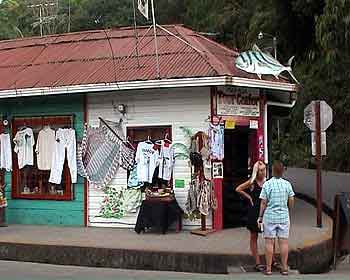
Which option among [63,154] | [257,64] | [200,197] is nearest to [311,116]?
[257,64]

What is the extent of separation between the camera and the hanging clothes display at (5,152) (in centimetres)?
1511

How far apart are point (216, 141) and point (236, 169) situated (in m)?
1.67

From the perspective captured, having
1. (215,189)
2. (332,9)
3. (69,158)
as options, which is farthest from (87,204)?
(332,9)

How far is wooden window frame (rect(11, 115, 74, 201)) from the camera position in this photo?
14711 mm

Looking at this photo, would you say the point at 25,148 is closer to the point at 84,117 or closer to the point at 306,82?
the point at 84,117

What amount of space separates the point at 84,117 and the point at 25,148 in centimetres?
154

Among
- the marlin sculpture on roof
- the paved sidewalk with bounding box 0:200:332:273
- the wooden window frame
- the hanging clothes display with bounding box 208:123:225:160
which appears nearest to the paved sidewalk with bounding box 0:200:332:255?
the paved sidewalk with bounding box 0:200:332:273

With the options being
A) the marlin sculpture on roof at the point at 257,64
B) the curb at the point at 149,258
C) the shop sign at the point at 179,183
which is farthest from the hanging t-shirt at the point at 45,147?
the marlin sculpture on roof at the point at 257,64

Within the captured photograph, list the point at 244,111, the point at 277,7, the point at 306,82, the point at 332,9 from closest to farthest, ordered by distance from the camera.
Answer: the point at 244,111 < the point at 332,9 < the point at 277,7 < the point at 306,82

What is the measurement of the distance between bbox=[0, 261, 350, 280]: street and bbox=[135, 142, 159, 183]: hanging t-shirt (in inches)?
102

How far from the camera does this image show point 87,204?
14.5m

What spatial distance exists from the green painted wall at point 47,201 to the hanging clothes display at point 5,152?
286 mm

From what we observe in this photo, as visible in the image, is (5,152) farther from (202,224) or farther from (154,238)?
(202,224)

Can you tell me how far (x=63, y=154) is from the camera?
14617 mm
